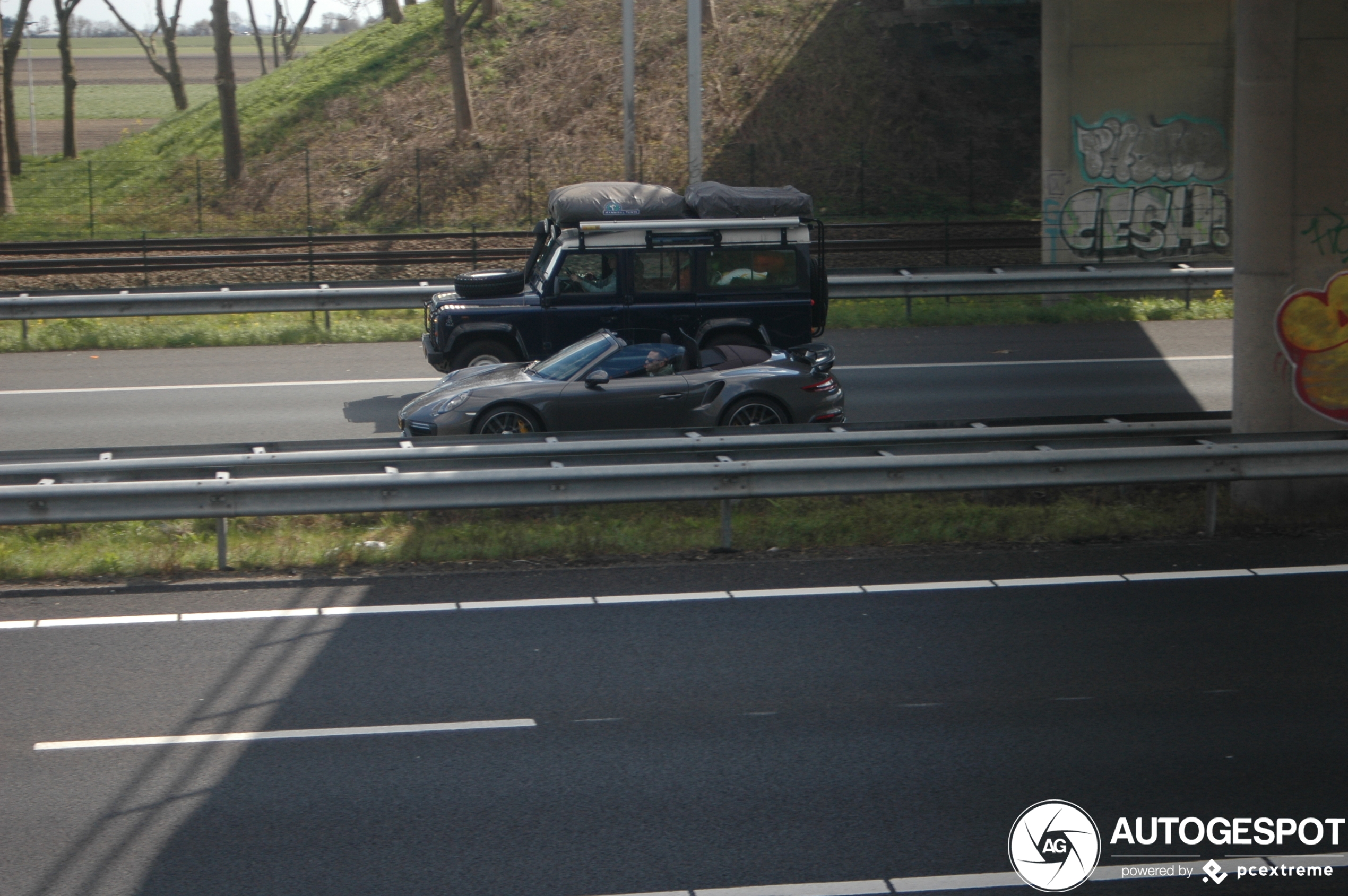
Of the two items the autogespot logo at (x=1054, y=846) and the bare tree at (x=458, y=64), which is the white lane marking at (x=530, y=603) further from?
the bare tree at (x=458, y=64)

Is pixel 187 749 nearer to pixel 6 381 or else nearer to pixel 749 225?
pixel 749 225

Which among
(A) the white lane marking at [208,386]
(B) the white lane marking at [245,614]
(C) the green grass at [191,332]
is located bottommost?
(B) the white lane marking at [245,614]

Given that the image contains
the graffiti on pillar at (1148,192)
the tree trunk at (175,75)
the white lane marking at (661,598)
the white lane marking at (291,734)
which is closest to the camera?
the white lane marking at (291,734)

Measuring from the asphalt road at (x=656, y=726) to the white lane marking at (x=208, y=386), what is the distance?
24.1ft

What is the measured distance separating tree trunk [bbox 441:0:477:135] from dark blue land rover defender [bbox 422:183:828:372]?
59.6ft

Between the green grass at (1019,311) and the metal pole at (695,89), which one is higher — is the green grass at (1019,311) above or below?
below

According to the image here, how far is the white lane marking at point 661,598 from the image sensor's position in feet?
27.0

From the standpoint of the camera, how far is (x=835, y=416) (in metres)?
11.9

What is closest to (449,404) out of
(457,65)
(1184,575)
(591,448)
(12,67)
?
(591,448)

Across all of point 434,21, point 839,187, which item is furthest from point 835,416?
point 434,21

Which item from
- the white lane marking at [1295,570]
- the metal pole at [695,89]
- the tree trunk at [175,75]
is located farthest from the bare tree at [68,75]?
the white lane marking at [1295,570]

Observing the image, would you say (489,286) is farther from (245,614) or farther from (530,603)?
(245,614)

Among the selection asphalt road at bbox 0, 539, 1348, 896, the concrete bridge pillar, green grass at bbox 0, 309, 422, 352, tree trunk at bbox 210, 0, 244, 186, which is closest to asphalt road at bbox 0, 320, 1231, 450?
green grass at bbox 0, 309, 422, 352

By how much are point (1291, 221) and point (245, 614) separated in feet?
27.7
